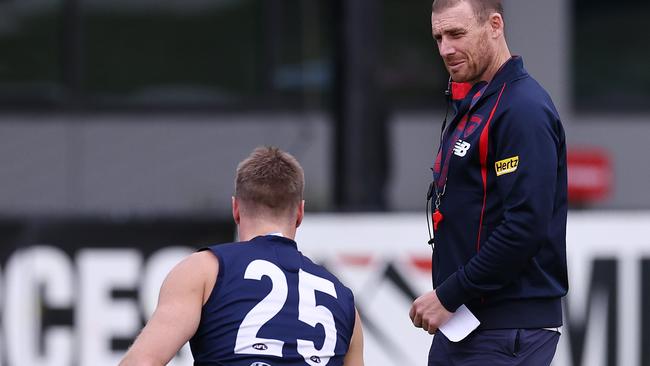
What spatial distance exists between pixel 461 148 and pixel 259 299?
0.71 m

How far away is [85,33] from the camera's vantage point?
1048 cm

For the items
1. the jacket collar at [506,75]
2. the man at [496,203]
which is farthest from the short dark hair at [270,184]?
the jacket collar at [506,75]

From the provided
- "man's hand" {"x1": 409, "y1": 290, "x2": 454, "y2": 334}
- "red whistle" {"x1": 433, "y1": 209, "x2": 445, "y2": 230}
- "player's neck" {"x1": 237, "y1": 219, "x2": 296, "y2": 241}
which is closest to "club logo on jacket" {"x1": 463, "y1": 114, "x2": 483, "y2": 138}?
"red whistle" {"x1": 433, "y1": 209, "x2": 445, "y2": 230}

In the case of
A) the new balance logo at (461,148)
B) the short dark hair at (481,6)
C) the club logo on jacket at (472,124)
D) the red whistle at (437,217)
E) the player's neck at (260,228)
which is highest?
the short dark hair at (481,6)

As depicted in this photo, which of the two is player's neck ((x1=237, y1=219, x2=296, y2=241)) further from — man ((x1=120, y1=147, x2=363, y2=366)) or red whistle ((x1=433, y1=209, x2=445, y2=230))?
red whistle ((x1=433, y1=209, x2=445, y2=230))

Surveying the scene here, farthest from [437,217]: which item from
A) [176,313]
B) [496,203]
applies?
[176,313]

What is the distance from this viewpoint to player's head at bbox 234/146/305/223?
3.29m

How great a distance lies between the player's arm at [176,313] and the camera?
10.00 feet

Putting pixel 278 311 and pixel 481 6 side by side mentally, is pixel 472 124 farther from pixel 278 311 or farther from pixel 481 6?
pixel 278 311

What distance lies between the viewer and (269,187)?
329 centimetres

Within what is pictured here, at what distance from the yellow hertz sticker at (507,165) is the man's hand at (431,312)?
39cm

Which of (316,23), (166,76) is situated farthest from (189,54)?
(316,23)

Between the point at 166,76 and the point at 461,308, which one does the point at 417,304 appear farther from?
the point at 166,76

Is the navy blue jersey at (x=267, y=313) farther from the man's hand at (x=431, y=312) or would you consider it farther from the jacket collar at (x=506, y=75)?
the jacket collar at (x=506, y=75)
